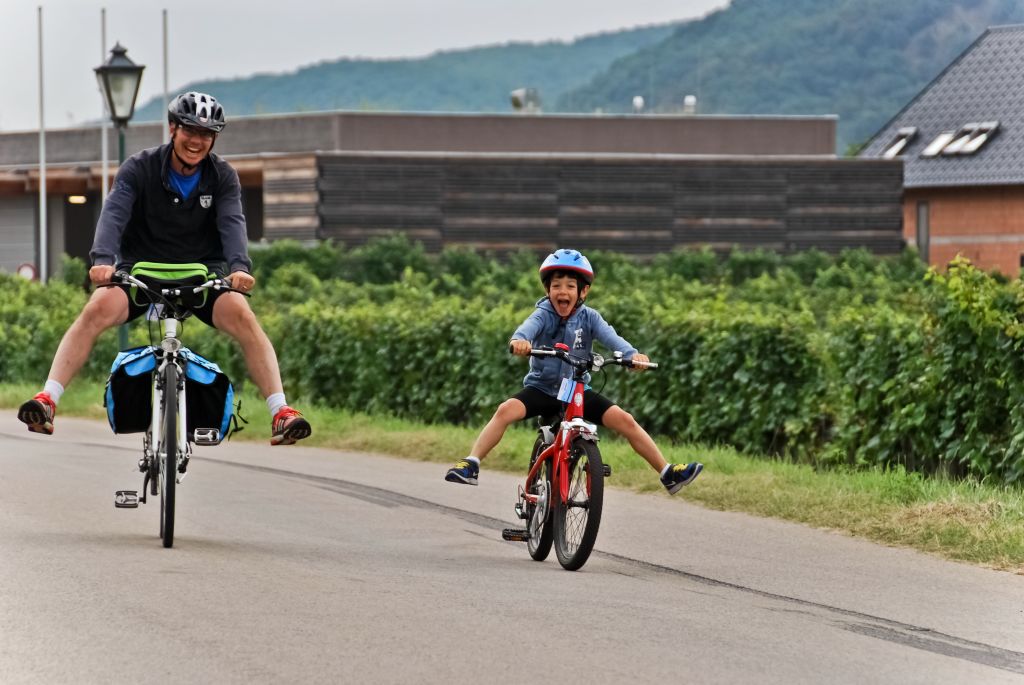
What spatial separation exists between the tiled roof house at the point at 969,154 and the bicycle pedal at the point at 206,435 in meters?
55.6

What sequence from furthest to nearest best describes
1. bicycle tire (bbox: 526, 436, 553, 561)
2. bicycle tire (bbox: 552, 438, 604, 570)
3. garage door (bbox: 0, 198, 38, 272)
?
garage door (bbox: 0, 198, 38, 272)
bicycle tire (bbox: 526, 436, 553, 561)
bicycle tire (bbox: 552, 438, 604, 570)

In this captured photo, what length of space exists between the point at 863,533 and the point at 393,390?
1067cm

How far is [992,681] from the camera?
7094mm

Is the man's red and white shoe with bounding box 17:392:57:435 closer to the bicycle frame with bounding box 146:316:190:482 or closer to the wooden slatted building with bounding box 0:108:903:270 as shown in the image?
the bicycle frame with bounding box 146:316:190:482

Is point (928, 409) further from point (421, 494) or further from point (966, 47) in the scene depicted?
point (966, 47)

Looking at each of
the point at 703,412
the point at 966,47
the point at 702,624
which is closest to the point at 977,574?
the point at 702,624

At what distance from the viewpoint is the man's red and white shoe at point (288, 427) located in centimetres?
991

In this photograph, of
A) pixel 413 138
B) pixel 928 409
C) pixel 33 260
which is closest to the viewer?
pixel 928 409

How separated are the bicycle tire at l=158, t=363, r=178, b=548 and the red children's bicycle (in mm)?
1896

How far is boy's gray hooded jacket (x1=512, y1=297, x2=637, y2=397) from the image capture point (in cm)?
1060

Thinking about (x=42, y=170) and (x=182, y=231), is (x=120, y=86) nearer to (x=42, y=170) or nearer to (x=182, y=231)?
(x=182, y=231)

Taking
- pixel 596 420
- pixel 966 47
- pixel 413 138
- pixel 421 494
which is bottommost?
pixel 421 494

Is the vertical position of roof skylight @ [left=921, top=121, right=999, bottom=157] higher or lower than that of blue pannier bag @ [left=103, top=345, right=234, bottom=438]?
higher

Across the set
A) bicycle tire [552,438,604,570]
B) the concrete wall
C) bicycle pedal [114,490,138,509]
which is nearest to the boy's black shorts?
bicycle tire [552,438,604,570]
